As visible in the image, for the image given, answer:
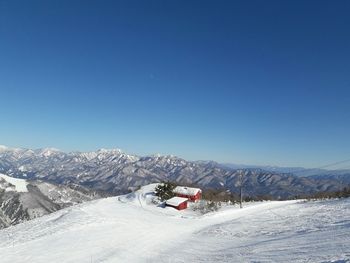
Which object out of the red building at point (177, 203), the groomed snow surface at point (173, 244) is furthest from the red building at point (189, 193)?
the groomed snow surface at point (173, 244)

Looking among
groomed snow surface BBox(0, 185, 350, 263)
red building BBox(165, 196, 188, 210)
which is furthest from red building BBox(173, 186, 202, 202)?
groomed snow surface BBox(0, 185, 350, 263)

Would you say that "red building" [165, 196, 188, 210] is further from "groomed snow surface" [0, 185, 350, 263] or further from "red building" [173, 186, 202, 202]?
"groomed snow surface" [0, 185, 350, 263]

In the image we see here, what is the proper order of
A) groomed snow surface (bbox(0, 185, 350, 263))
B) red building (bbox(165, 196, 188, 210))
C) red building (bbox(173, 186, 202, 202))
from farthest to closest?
red building (bbox(173, 186, 202, 202)) < red building (bbox(165, 196, 188, 210)) < groomed snow surface (bbox(0, 185, 350, 263))

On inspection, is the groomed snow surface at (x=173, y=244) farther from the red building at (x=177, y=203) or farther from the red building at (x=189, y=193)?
the red building at (x=189, y=193)

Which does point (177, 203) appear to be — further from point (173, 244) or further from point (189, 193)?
point (173, 244)

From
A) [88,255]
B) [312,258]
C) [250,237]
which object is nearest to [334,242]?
[312,258]

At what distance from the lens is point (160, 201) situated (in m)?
67.0

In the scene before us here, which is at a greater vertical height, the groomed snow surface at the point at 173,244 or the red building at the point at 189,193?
the red building at the point at 189,193

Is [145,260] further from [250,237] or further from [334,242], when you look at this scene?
[334,242]

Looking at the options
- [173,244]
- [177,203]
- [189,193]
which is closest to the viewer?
[173,244]

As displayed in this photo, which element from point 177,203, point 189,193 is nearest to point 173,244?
point 177,203

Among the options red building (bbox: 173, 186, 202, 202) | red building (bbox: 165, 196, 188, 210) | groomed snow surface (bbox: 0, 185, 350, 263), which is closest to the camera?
groomed snow surface (bbox: 0, 185, 350, 263)

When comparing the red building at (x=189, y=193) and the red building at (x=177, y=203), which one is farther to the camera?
the red building at (x=189, y=193)

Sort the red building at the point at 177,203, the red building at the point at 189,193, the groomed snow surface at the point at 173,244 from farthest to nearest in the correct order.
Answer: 1. the red building at the point at 189,193
2. the red building at the point at 177,203
3. the groomed snow surface at the point at 173,244
